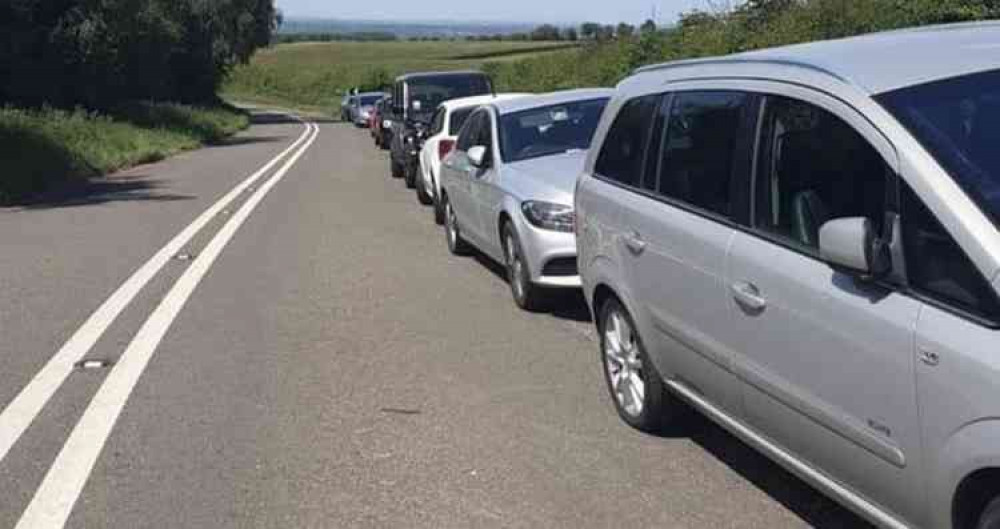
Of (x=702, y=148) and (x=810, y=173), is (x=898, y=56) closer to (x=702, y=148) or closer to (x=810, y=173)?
(x=810, y=173)

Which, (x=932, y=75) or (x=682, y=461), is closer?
(x=932, y=75)

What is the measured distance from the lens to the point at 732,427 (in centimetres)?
542

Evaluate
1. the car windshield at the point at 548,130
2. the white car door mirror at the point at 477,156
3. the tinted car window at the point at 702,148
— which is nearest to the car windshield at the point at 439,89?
the car windshield at the point at 548,130

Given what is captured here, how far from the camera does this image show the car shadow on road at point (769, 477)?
5.33 m

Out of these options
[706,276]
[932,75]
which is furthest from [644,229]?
[932,75]

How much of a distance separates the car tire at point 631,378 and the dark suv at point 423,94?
16248 mm

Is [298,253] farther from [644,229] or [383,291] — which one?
[644,229]

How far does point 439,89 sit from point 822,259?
788 inches

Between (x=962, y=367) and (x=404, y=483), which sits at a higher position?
(x=962, y=367)

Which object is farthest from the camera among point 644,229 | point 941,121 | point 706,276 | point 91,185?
point 91,185

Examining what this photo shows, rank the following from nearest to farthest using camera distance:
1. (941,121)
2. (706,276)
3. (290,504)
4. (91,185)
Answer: (941,121)
(706,276)
(290,504)
(91,185)

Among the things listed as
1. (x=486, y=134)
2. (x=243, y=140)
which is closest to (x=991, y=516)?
(x=486, y=134)

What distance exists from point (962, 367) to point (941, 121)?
0.93 metres

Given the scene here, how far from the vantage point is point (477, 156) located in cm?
1120
